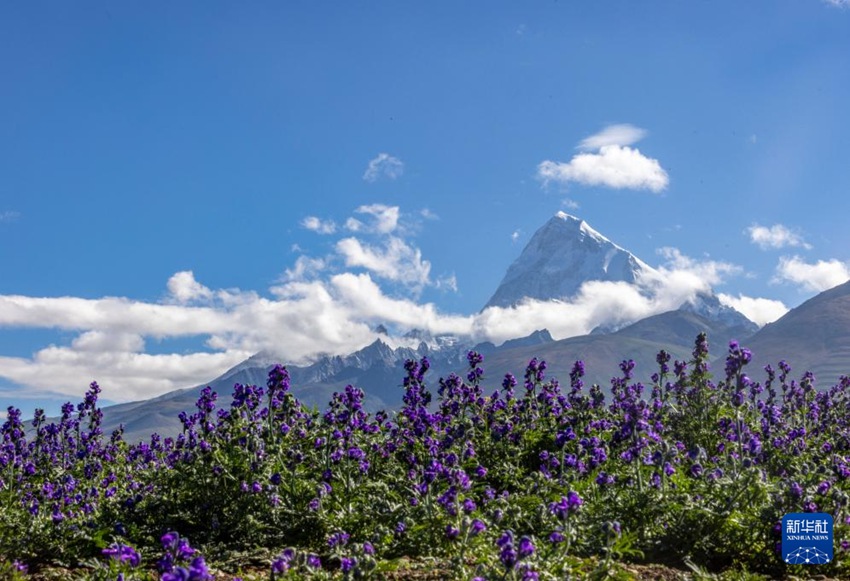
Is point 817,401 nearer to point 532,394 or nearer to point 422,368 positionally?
point 532,394

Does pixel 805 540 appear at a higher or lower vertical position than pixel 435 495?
lower

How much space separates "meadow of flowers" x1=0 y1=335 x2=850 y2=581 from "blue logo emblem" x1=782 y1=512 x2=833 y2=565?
13 centimetres

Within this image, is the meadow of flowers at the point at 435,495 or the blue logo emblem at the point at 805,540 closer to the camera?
the meadow of flowers at the point at 435,495

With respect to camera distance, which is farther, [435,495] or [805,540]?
[435,495]

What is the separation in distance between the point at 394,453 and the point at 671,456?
16.0 ft

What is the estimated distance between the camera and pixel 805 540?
8.99 m

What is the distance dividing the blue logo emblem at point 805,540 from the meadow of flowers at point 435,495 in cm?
13

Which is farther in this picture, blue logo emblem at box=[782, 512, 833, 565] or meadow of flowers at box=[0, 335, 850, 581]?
blue logo emblem at box=[782, 512, 833, 565]

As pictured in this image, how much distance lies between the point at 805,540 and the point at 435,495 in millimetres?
4944

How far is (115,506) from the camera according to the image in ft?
38.4

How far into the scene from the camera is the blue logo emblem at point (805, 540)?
8.94m

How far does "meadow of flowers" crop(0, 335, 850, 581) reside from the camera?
8.27 metres

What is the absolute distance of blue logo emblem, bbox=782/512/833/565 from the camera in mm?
8938

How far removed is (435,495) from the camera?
10922 millimetres
